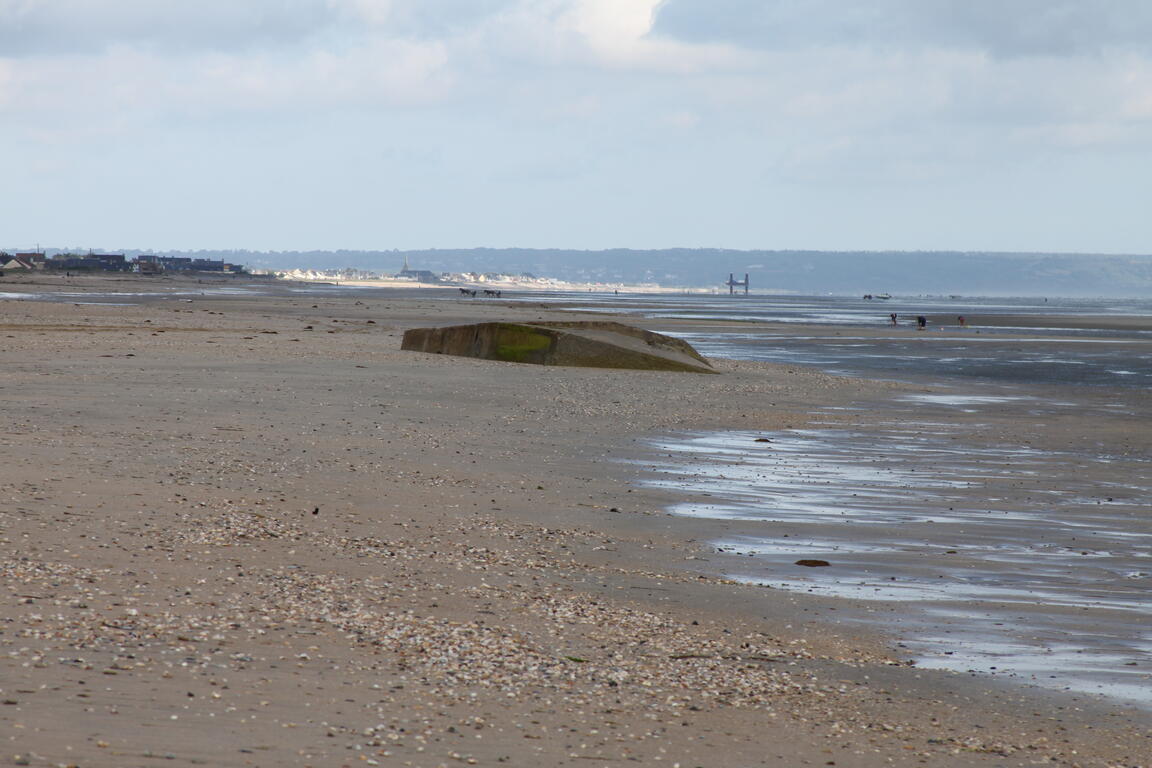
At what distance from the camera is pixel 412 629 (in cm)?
658

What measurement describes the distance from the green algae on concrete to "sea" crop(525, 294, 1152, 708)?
565 cm

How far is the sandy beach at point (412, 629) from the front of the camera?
502cm

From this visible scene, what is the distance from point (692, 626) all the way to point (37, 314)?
37141mm

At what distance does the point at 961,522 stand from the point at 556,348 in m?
16.8

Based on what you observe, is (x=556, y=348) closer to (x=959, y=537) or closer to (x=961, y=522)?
(x=961, y=522)

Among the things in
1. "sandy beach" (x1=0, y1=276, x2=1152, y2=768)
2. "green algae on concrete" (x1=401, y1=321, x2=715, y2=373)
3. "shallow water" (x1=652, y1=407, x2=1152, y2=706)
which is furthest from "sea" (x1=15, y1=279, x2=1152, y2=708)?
"green algae on concrete" (x1=401, y1=321, x2=715, y2=373)

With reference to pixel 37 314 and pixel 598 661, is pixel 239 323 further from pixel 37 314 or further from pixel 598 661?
pixel 598 661

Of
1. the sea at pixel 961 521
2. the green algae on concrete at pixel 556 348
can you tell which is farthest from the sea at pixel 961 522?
the green algae on concrete at pixel 556 348

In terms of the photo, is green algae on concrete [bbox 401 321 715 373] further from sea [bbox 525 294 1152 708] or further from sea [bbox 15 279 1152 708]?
sea [bbox 525 294 1152 708]

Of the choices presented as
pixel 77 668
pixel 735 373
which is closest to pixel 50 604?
pixel 77 668

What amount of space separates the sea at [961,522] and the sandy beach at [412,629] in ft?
1.31

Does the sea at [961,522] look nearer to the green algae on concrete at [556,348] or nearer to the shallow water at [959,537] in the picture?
the shallow water at [959,537]

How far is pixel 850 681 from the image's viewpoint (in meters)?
6.34

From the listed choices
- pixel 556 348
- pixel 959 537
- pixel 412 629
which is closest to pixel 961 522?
pixel 959 537
